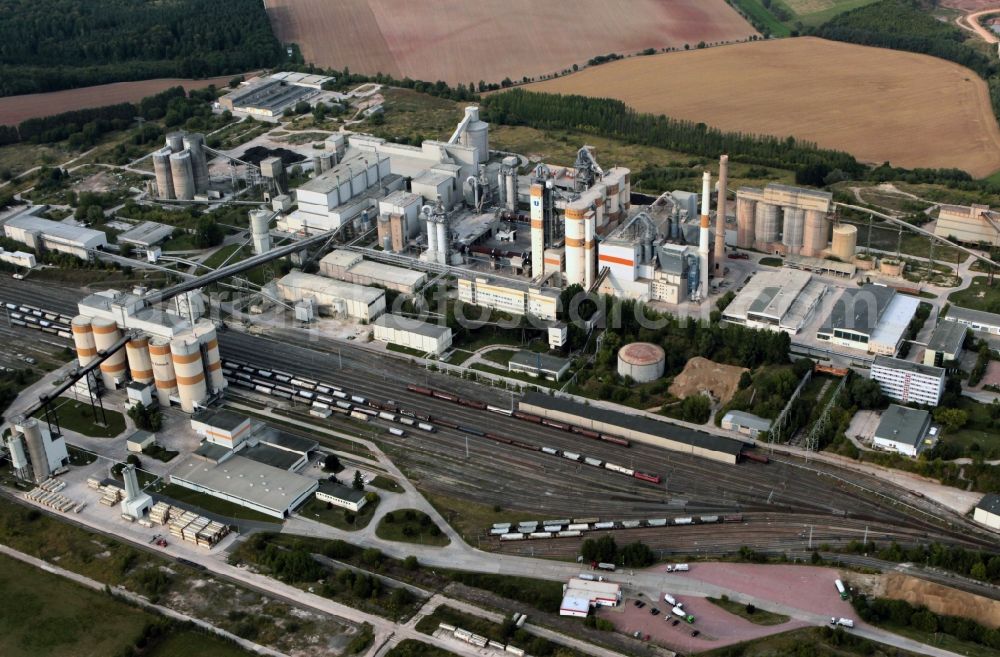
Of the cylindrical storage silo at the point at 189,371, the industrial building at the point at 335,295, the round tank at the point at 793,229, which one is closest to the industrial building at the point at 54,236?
the industrial building at the point at 335,295

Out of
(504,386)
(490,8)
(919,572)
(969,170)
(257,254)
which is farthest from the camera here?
(490,8)

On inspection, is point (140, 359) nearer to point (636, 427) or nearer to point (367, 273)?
point (367, 273)

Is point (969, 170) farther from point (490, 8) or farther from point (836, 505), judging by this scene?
point (490, 8)

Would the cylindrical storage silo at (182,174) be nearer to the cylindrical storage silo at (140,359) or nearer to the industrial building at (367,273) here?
the industrial building at (367,273)

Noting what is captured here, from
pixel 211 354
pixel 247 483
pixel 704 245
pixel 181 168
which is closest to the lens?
pixel 247 483

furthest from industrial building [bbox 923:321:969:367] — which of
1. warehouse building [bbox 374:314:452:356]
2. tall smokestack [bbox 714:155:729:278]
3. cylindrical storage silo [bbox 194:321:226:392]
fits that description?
cylindrical storage silo [bbox 194:321:226:392]

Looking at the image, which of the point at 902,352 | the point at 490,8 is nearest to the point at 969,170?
the point at 902,352

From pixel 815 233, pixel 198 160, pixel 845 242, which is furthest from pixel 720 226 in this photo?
pixel 198 160

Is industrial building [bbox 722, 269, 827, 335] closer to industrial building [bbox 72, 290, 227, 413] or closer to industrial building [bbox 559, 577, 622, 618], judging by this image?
industrial building [bbox 559, 577, 622, 618]
